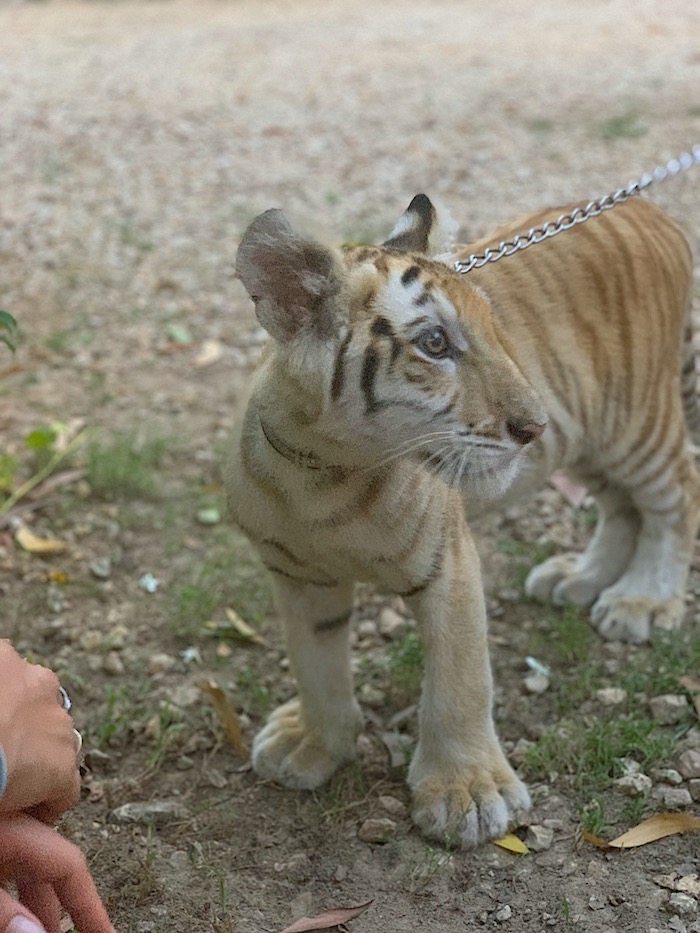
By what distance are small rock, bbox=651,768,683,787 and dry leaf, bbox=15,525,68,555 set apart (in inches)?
84.6

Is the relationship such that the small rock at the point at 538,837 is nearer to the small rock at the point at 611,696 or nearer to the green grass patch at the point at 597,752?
the green grass patch at the point at 597,752

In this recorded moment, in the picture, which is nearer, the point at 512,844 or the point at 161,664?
the point at 512,844

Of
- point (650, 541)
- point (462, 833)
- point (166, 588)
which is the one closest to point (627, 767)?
point (462, 833)

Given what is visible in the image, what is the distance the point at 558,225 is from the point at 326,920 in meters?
1.90

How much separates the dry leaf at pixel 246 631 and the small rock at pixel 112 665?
375 millimetres

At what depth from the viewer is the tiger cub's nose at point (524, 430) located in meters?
2.35

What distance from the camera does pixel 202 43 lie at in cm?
992

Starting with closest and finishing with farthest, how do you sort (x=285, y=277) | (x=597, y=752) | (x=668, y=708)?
(x=285, y=277), (x=597, y=752), (x=668, y=708)

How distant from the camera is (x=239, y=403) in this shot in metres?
2.91

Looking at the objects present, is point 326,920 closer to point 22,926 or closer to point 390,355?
point 22,926

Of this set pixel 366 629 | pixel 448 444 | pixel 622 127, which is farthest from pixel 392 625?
pixel 622 127

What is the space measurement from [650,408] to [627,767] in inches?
41.6

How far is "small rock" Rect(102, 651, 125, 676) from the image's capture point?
11.7ft

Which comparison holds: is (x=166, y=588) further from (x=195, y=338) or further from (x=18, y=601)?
(x=195, y=338)
